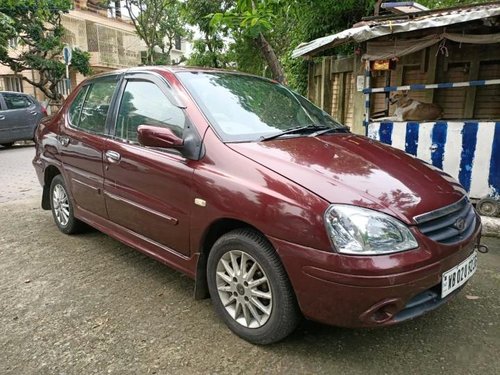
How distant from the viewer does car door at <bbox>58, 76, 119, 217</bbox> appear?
143 inches

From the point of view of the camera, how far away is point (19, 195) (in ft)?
21.4

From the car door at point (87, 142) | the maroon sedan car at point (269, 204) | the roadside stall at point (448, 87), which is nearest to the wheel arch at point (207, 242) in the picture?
the maroon sedan car at point (269, 204)

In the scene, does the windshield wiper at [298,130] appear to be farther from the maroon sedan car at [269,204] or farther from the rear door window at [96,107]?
the rear door window at [96,107]

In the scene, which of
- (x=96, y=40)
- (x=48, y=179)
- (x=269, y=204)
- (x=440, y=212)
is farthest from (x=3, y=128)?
(x=96, y=40)

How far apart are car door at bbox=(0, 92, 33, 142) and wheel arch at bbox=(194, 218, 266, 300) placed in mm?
11718

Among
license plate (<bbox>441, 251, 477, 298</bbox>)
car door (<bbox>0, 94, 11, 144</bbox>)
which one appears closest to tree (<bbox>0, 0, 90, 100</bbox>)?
car door (<bbox>0, 94, 11, 144</bbox>)

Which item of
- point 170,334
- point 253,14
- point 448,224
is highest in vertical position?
point 253,14

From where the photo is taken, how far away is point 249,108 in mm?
3109

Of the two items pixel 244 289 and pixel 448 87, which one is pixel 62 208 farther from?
pixel 448 87

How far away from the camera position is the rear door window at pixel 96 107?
12.0 ft

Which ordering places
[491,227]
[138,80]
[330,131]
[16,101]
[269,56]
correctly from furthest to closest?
[16,101], [269,56], [491,227], [138,80], [330,131]

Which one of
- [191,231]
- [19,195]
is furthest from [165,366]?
[19,195]

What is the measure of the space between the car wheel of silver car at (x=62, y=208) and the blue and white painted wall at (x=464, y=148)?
12.8 ft

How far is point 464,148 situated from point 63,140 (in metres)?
4.28
